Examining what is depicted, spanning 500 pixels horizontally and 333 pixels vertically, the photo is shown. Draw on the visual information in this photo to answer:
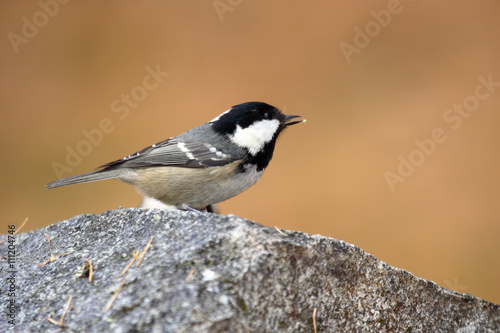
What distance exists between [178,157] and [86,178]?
0.45 m

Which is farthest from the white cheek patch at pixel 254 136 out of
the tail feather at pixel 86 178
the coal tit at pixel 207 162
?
the tail feather at pixel 86 178

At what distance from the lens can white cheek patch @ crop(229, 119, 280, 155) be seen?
2.25m

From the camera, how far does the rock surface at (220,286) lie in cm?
122

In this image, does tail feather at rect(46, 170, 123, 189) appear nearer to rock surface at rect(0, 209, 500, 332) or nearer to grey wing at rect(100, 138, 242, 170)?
grey wing at rect(100, 138, 242, 170)

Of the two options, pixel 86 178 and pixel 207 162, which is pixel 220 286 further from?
pixel 86 178

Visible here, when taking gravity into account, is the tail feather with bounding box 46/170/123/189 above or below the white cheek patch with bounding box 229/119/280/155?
above

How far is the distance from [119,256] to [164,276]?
25 centimetres

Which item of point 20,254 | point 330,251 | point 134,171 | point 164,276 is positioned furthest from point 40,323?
point 134,171

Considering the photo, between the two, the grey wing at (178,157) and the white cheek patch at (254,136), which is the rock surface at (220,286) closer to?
the grey wing at (178,157)

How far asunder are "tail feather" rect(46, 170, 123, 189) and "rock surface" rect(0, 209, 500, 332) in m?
0.51

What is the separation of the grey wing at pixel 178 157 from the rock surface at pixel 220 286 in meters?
0.54

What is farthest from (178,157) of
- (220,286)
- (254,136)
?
(220,286)

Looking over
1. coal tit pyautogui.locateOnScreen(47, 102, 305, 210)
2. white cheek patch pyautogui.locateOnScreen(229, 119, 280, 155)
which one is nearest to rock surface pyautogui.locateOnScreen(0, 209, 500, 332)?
coal tit pyautogui.locateOnScreen(47, 102, 305, 210)

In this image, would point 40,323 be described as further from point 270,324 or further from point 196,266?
point 270,324
